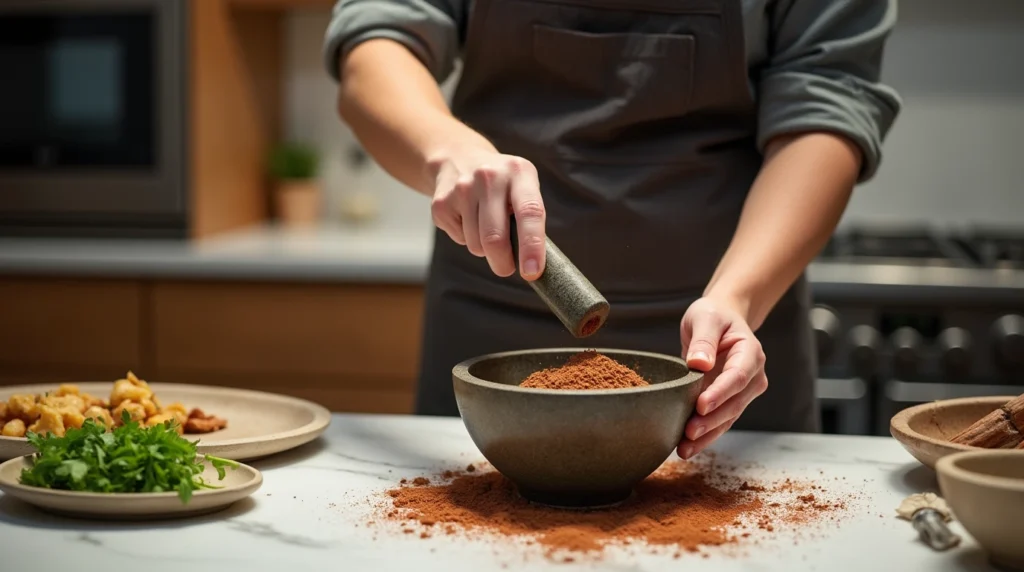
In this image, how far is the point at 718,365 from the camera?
46.9 inches

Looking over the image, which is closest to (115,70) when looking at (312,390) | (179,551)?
(312,390)

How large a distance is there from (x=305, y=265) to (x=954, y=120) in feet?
5.66

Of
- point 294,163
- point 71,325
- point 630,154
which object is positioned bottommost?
point 71,325

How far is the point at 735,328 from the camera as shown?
117cm

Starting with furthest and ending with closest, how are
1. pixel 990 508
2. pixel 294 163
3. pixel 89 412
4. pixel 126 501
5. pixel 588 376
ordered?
1. pixel 294 163
2. pixel 89 412
3. pixel 588 376
4. pixel 126 501
5. pixel 990 508

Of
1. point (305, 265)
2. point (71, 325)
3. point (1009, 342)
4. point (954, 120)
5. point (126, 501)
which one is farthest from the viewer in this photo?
point (954, 120)

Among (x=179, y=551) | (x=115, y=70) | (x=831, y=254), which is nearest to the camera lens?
(x=179, y=551)

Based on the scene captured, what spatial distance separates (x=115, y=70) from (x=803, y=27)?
1924 mm

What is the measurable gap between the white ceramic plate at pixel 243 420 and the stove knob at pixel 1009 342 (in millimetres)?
1465

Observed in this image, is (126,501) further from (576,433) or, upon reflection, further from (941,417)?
(941,417)

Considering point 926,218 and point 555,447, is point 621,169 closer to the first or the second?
point 555,447

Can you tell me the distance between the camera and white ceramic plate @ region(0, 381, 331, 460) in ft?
3.65

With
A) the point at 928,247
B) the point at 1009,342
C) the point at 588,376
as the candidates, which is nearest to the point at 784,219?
the point at 588,376

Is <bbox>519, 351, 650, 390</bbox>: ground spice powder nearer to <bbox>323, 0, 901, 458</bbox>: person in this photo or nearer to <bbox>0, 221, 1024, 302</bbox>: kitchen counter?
<bbox>323, 0, 901, 458</bbox>: person
